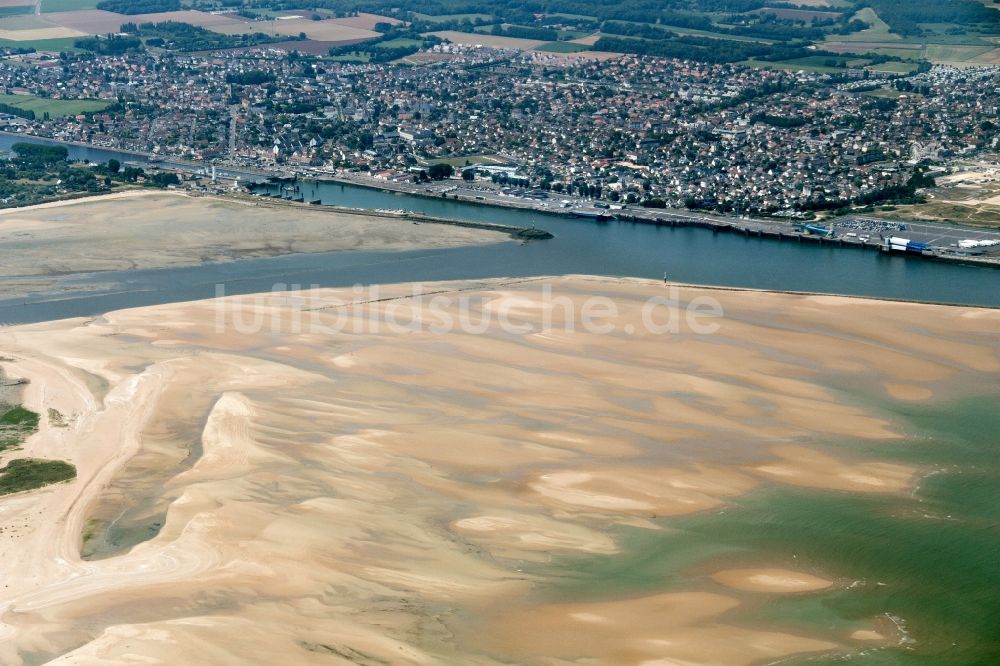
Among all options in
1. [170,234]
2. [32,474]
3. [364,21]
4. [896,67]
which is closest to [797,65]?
[896,67]

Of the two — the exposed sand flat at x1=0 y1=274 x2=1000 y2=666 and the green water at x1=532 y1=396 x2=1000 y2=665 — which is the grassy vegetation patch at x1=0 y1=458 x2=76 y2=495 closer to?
the exposed sand flat at x1=0 y1=274 x2=1000 y2=666

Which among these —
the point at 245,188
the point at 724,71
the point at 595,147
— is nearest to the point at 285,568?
the point at 245,188

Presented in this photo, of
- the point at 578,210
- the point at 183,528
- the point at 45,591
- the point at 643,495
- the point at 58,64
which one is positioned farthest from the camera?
the point at 58,64

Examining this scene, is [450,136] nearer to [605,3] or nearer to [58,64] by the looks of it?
[58,64]

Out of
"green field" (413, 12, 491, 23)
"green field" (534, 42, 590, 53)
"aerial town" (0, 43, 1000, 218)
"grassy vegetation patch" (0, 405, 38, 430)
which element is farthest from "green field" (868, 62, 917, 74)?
"grassy vegetation patch" (0, 405, 38, 430)

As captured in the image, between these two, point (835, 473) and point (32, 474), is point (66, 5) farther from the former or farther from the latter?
point (835, 473)

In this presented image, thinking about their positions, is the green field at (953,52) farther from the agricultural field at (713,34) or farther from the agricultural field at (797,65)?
the agricultural field at (713,34)

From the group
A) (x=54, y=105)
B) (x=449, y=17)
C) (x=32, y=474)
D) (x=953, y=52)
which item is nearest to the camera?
(x=32, y=474)
